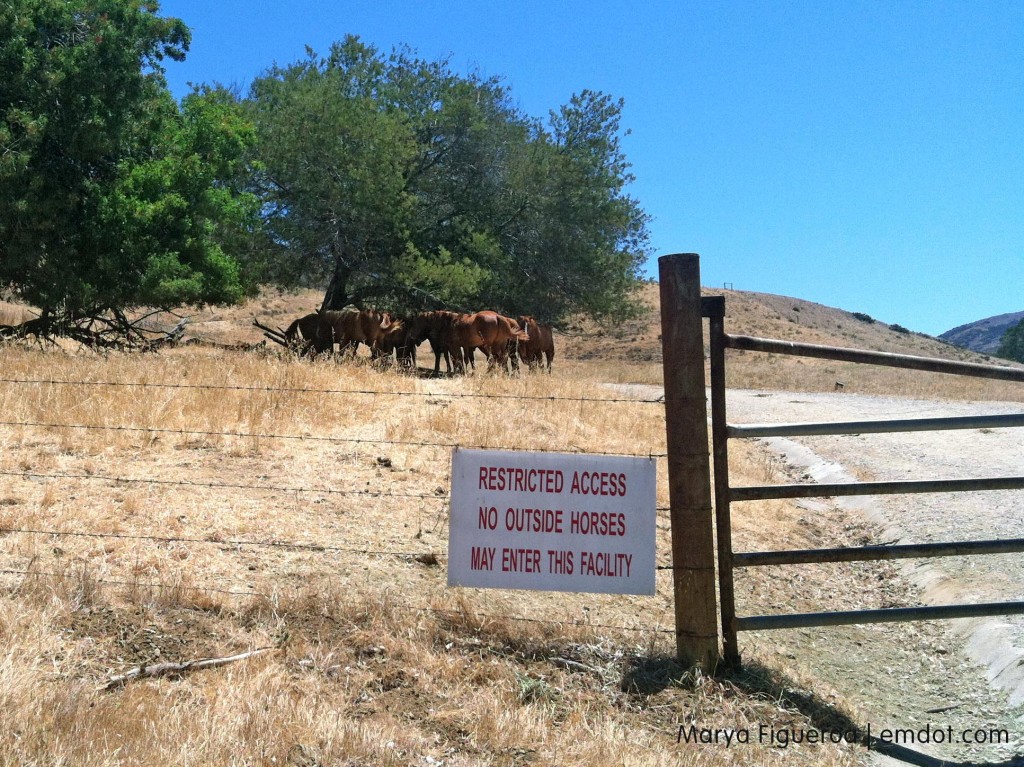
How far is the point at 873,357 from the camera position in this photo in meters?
4.59

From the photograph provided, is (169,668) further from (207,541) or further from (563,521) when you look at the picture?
(563,521)

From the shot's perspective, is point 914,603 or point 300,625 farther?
point 914,603

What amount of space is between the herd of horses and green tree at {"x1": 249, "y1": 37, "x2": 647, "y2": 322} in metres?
2.39

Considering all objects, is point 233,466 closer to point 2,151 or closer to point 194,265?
point 2,151

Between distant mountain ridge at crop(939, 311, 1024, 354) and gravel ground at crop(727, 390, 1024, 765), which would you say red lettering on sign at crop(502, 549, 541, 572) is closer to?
gravel ground at crop(727, 390, 1024, 765)

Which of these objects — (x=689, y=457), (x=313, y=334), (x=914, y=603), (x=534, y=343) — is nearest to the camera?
(x=689, y=457)

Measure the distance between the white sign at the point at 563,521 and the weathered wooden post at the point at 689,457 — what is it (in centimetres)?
15

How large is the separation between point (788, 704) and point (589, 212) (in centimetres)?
2250

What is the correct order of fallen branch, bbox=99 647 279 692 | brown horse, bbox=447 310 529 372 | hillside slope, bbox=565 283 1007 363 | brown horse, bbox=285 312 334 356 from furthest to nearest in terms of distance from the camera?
1. hillside slope, bbox=565 283 1007 363
2. brown horse, bbox=285 312 334 356
3. brown horse, bbox=447 310 529 372
4. fallen branch, bbox=99 647 279 692

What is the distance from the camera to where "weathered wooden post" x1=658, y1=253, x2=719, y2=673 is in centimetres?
441

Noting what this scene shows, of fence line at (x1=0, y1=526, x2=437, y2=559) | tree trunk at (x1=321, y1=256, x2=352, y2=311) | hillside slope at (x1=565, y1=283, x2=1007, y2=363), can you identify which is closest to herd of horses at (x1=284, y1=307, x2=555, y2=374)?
tree trunk at (x1=321, y1=256, x2=352, y2=311)

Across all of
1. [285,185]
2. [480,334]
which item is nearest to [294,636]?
[480,334]

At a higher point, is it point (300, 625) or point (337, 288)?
point (337, 288)

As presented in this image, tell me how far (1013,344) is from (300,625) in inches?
2227
